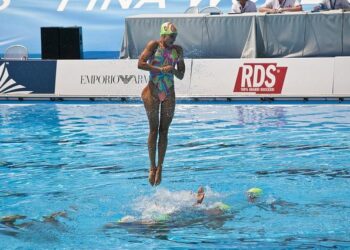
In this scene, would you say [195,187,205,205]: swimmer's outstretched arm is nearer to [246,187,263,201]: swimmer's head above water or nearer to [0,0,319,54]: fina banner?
[246,187,263,201]: swimmer's head above water

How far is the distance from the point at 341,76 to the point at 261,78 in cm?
193

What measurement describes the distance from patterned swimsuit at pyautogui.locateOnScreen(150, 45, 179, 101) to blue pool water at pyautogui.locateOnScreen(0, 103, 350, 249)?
136 cm

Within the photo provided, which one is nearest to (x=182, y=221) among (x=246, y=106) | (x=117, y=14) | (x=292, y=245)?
(x=292, y=245)

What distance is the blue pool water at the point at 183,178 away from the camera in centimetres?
798

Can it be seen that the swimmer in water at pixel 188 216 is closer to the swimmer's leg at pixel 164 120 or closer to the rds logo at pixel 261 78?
the swimmer's leg at pixel 164 120

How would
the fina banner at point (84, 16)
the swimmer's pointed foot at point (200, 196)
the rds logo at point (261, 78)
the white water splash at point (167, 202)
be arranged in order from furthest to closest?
the fina banner at point (84, 16) < the rds logo at point (261, 78) < the swimmer's pointed foot at point (200, 196) < the white water splash at point (167, 202)

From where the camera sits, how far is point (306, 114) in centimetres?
1669

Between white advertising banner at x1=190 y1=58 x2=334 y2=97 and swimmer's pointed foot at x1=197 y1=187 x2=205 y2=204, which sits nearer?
swimmer's pointed foot at x1=197 y1=187 x2=205 y2=204

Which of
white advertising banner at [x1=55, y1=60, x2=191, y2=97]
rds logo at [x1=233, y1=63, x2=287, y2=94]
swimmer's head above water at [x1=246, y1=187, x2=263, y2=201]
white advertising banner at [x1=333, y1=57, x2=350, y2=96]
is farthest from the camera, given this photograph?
white advertising banner at [x1=55, y1=60, x2=191, y2=97]

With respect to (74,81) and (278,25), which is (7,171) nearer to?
(74,81)

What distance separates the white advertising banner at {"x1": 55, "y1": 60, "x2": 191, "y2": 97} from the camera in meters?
19.4

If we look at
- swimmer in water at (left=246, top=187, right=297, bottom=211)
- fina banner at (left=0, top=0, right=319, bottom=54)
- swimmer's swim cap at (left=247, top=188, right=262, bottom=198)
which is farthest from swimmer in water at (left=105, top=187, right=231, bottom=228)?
fina banner at (left=0, top=0, right=319, bottom=54)

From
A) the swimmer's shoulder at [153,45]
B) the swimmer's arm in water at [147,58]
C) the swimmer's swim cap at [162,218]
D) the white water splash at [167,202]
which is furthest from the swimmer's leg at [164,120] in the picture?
the swimmer's swim cap at [162,218]

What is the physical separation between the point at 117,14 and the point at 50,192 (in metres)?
13.5
